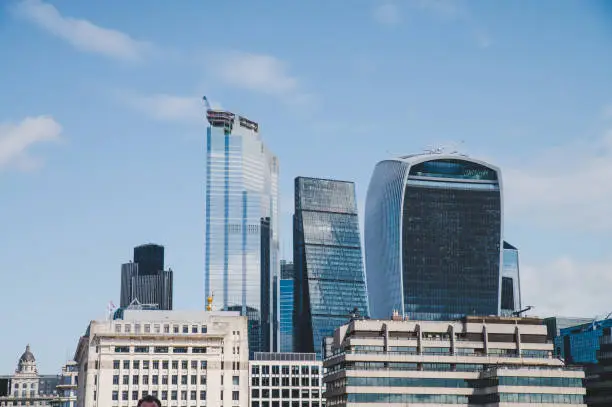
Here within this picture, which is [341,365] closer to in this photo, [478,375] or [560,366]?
[478,375]

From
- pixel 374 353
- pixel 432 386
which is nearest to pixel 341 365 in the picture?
pixel 374 353

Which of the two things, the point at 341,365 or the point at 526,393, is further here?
the point at 341,365

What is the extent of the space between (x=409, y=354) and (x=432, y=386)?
834 cm

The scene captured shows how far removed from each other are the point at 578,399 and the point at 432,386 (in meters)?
30.0

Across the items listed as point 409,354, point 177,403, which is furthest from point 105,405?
point 409,354

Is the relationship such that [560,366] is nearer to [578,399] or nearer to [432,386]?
[578,399]

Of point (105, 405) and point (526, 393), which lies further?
point (105, 405)

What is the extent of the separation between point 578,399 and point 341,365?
4982 centimetres

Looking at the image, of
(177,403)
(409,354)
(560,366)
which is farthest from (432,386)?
(177,403)

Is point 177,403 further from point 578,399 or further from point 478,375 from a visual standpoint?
point 578,399

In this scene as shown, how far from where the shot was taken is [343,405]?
631 ft

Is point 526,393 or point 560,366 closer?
point 526,393

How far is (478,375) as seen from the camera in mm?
198500

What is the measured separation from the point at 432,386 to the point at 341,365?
20.0 m
